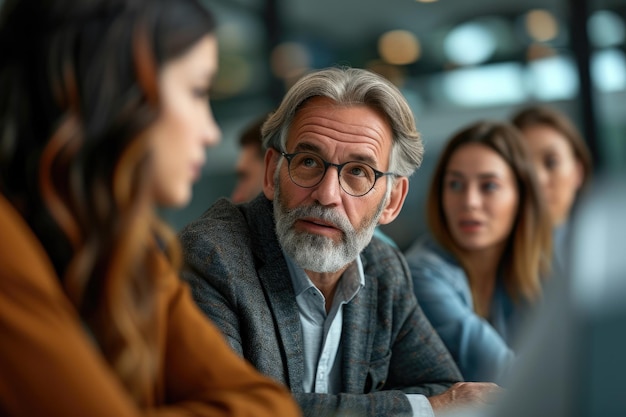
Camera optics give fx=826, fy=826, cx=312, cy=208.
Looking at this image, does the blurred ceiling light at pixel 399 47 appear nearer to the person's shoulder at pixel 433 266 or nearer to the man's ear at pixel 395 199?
the person's shoulder at pixel 433 266

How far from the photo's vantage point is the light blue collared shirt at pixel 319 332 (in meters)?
1.86

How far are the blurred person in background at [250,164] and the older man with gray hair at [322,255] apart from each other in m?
1.80

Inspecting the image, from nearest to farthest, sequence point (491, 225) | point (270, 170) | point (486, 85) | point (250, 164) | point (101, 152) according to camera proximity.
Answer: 1. point (101, 152)
2. point (270, 170)
3. point (491, 225)
4. point (250, 164)
5. point (486, 85)

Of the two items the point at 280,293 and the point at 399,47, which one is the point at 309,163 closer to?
the point at 280,293

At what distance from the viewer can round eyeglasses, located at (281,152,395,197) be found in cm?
186

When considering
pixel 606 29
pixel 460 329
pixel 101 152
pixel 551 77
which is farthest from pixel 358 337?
pixel 606 29

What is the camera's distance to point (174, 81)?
1.04 meters

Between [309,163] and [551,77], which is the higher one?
[551,77]

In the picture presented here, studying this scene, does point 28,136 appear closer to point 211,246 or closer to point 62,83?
point 62,83

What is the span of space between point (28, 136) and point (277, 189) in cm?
97

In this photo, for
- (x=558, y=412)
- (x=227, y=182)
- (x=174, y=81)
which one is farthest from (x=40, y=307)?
(x=227, y=182)

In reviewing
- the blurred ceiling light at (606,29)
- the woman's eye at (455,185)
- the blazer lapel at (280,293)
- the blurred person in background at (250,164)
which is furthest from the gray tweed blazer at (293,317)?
the blurred ceiling light at (606,29)

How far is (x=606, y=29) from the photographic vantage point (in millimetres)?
5789

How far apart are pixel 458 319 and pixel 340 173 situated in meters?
0.86
